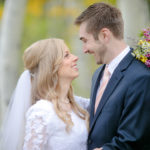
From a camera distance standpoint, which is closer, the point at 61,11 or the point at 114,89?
the point at 114,89

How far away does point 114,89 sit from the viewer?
10.8 ft

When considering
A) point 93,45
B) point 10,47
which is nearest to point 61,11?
point 10,47

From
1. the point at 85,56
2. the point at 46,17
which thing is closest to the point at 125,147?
the point at 85,56

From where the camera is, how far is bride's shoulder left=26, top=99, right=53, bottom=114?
348 centimetres

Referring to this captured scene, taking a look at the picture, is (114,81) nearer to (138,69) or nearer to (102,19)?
(138,69)

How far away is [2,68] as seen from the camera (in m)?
6.79

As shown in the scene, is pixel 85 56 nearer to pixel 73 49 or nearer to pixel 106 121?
pixel 73 49

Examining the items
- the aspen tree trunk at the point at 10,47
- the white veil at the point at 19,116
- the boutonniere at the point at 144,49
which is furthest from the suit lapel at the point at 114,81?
the aspen tree trunk at the point at 10,47

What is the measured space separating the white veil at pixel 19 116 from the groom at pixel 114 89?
74cm

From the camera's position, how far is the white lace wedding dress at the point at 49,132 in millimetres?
3383

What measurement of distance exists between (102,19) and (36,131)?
1378mm

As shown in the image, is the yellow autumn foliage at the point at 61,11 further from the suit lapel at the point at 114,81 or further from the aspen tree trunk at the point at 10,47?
the suit lapel at the point at 114,81

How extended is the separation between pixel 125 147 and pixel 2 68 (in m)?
4.29

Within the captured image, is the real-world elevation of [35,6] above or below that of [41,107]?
above
